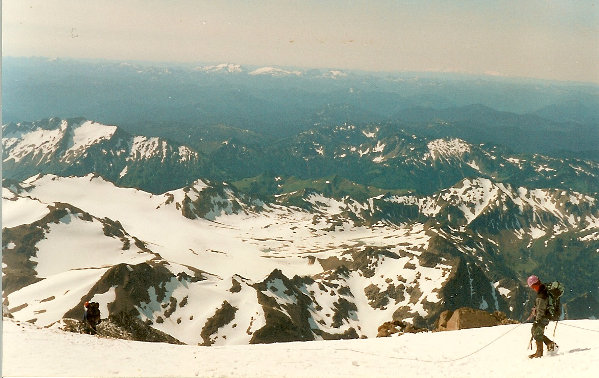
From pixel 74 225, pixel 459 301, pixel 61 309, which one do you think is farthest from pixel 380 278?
pixel 74 225

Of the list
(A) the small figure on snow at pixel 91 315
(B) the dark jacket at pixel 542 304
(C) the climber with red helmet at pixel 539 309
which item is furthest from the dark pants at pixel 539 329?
(A) the small figure on snow at pixel 91 315

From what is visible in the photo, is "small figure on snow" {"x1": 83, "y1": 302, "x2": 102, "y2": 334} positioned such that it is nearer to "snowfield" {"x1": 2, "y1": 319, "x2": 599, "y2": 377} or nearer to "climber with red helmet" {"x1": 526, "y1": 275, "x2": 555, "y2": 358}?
"snowfield" {"x1": 2, "y1": 319, "x2": 599, "y2": 377}

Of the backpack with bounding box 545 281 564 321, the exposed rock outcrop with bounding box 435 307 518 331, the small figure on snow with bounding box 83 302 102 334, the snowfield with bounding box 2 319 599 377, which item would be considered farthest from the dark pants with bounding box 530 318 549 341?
the small figure on snow with bounding box 83 302 102 334

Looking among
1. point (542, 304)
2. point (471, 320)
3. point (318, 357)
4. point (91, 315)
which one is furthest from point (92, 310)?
point (471, 320)

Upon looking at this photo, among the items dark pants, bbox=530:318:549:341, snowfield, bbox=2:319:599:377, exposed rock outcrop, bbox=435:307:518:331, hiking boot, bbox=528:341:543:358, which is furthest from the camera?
exposed rock outcrop, bbox=435:307:518:331

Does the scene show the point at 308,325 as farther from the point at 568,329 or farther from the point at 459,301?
the point at 568,329
